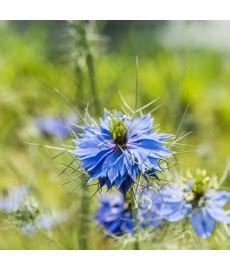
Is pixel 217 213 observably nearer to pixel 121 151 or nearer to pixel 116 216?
pixel 116 216

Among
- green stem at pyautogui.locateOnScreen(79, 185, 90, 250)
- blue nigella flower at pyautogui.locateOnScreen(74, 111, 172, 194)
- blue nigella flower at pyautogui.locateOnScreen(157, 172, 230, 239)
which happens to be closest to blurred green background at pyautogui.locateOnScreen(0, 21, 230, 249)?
green stem at pyautogui.locateOnScreen(79, 185, 90, 250)

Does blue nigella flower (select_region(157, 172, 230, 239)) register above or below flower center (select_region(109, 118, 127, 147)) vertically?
below

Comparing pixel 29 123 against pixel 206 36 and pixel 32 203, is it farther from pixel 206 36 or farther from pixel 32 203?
pixel 206 36

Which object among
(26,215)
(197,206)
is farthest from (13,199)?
(197,206)

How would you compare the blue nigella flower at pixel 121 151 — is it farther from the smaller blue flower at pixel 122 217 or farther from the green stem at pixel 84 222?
the green stem at pixel 84 222

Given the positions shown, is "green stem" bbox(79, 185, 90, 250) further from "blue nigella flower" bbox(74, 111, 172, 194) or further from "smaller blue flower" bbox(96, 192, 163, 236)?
"blue nigella flower" bbox(74, 111, 172, 194)
